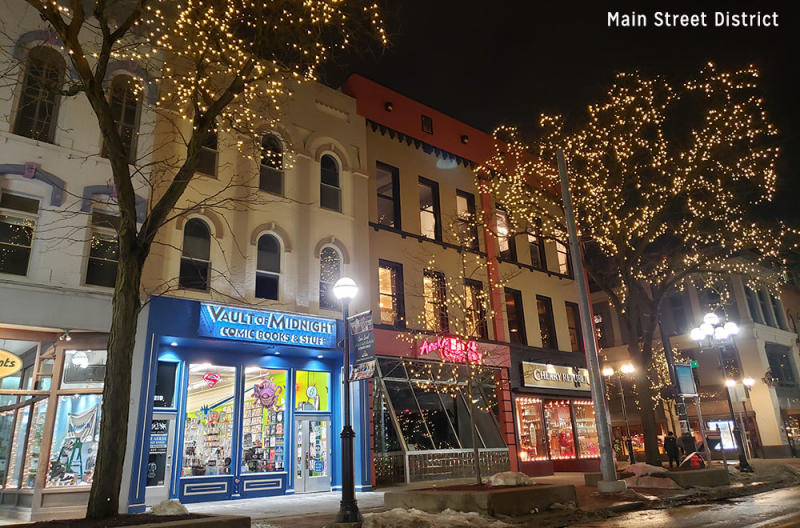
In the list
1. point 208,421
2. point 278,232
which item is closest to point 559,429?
point 278,232

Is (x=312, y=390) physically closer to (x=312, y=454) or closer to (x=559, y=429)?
(x=312, y=454)

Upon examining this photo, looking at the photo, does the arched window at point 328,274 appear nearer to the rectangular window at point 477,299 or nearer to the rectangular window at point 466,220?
the rectangular window at point 466,220

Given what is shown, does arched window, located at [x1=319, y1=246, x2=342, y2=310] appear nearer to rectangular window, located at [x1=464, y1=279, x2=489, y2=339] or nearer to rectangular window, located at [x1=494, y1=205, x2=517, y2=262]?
rectangular window, located at [x1=464, y1=279, x2=489, y2=339]

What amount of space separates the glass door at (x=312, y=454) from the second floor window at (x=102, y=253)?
6.87 m

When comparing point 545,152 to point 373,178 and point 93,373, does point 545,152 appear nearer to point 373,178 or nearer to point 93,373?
point 373,178

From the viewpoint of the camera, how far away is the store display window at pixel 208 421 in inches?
606

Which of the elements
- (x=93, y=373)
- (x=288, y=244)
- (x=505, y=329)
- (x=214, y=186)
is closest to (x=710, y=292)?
(x=505, y=329)

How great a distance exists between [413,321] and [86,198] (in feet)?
36.5

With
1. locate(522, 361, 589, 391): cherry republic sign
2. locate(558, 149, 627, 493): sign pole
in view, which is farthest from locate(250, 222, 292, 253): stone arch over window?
locate(522, 361, 589, 391): cherry republic sign

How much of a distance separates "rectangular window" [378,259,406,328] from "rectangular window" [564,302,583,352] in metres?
10.6

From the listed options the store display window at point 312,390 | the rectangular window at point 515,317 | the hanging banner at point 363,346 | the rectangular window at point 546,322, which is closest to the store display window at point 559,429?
the rectangular window at point 546,322

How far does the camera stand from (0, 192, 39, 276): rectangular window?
528 inches

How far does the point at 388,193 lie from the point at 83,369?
1217 centimetres

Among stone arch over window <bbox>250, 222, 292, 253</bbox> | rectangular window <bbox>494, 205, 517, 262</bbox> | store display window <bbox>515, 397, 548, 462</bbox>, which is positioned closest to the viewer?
stone arch over window <bbox>250, 222, 292, 253</bbox>
